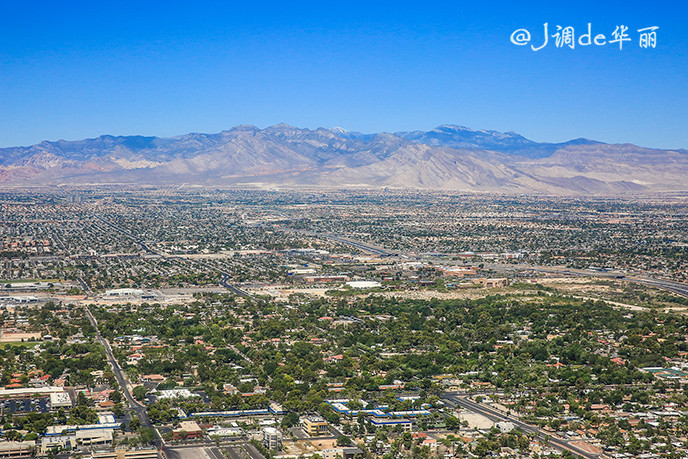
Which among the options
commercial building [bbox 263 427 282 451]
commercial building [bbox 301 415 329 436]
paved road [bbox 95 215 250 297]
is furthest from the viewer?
paved road [bbox 95 215 250 297]

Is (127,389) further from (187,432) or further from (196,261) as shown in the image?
(196,261)

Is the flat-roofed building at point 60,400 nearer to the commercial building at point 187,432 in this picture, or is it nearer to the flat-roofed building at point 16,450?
the flat-roofed building at point 16,450

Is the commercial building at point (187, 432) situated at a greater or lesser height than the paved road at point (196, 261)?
lesser

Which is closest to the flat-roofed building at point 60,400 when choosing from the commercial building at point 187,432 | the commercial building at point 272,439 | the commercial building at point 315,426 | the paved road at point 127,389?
the paved road at point 127,389

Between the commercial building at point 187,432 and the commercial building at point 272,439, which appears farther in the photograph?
the commercial building at point 187,432

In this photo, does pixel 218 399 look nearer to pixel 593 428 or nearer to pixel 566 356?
pixel 593 428

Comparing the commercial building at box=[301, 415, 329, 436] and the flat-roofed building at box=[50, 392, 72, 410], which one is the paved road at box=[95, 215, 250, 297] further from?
the commercial building at box=[301, 415, 329, 436]

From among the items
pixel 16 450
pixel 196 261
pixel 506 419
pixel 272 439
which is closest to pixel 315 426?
pixel 272 439

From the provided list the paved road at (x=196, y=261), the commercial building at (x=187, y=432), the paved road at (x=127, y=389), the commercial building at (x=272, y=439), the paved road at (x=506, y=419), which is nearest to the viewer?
the commercial building at (x=272, y=439)

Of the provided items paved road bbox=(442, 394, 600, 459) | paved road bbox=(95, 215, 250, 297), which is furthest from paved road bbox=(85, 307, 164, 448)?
paved road bbox=(95, 215, 250, 297)

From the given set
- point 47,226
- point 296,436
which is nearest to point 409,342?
point 296,436
